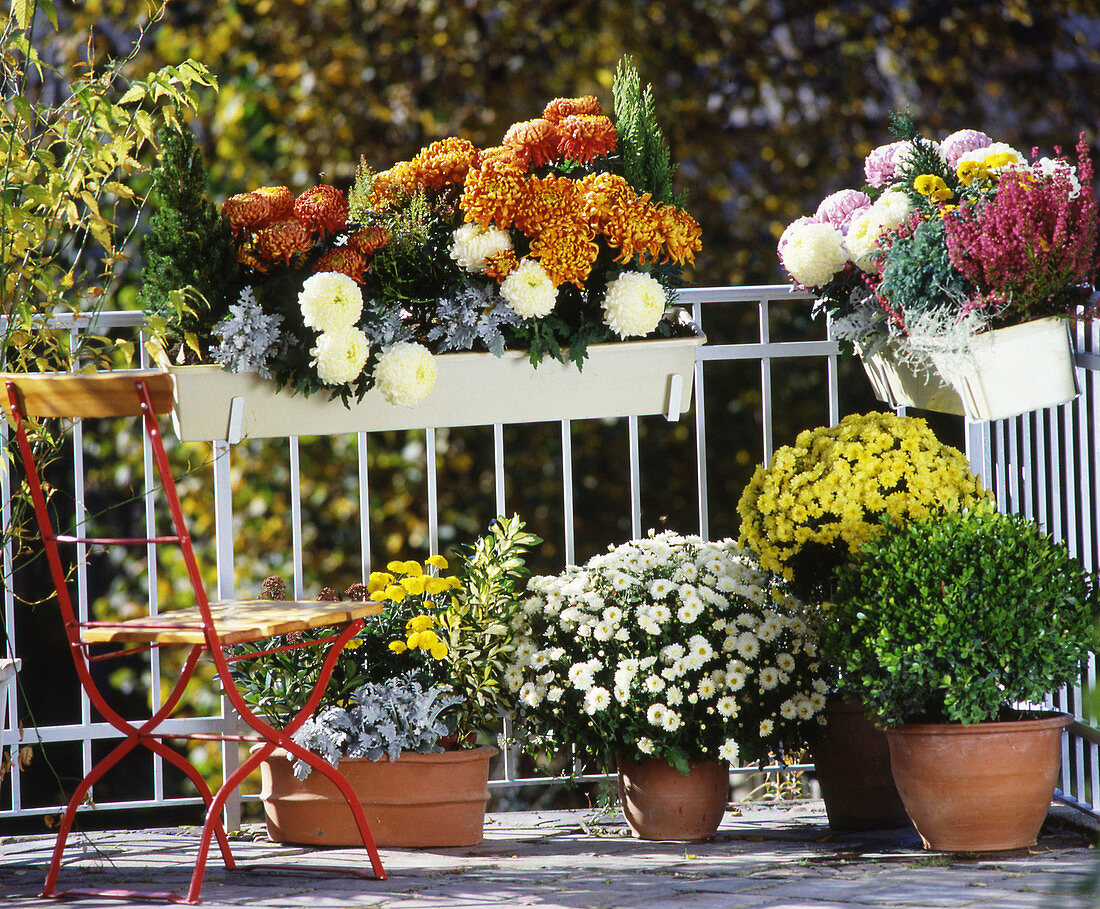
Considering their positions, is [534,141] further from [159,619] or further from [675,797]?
[675,797]

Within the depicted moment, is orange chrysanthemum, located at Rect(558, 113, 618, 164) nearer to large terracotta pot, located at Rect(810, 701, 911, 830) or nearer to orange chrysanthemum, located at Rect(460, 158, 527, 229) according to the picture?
orange chrysanthemum, located at Rect(460, 158, 527, 229)

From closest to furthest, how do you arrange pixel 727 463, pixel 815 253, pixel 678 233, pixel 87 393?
1. pixel 87 393
2. pixel 678 233
3. pixel 815 253
4. pixel 727 463

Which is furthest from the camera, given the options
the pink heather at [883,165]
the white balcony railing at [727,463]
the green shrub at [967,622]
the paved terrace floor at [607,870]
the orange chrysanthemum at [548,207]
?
the pink heather at [883,165]

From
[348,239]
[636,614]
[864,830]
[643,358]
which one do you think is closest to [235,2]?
[348,239]

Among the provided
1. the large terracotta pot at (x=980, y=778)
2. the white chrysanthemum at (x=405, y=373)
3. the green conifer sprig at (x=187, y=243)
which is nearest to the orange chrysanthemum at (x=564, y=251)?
the white chrysanthemum at (x=405, y=373)

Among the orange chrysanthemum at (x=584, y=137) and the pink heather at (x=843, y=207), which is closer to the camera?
the orange chrysanthemum at (x=584, y=137)

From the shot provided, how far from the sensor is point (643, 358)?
299cm

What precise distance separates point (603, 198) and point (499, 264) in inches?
10.4

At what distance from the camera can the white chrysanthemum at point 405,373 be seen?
2.74 m

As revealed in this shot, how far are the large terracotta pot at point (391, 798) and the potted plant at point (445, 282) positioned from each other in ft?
2.40

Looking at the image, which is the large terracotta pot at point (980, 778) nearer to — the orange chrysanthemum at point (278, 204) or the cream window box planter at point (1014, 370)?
the cream window box planter at point (1014, 370)

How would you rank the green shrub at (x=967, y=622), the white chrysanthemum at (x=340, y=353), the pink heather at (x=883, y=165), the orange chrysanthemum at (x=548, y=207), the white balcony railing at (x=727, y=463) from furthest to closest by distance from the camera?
the pink heather at (x=883, y=165)
the white balcony railing at (x=727, y=463)
the orange chrysanthemum at (x=548, y=207)
the white chrysanthemum at (x=340, y=353)
the green shrub at (x=967, y=622)

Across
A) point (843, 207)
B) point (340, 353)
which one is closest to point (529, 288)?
point (340, 353)

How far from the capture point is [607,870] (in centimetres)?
264
